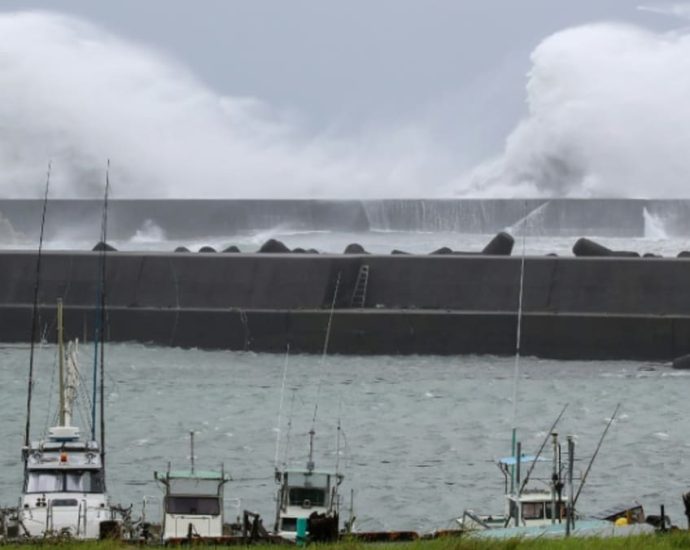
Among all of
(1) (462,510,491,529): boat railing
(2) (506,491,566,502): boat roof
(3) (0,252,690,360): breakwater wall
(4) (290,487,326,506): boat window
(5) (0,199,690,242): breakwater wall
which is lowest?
(1) (462,510,491,529): boat railing

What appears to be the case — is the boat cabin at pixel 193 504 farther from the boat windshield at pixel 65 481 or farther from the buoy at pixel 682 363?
the buoy at pixel 682 363

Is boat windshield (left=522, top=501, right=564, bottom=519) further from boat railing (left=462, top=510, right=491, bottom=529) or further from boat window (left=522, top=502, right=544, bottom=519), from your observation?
boat railing (left=462, top=510, right=491, bottom=529)

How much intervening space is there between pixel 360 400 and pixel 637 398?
11.1 feet

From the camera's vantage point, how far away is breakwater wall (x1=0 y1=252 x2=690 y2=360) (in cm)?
3070

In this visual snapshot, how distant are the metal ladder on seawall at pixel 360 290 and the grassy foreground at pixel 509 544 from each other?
69.4 feet

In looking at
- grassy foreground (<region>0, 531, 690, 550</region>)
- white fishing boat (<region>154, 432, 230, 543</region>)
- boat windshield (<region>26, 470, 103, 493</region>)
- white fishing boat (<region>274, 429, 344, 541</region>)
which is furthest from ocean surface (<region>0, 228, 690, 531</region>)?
grassy foreground (<region>0, 531, 690, 550</region>)

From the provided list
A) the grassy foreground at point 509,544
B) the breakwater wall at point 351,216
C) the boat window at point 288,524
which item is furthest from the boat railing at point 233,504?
the breakwater wall at point 351,216

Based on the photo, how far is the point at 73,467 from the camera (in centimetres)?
1512

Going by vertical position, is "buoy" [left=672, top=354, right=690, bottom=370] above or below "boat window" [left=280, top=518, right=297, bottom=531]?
above

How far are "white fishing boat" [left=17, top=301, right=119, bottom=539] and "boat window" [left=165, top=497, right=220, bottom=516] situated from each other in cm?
43

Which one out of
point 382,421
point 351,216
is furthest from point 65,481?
point 351,216

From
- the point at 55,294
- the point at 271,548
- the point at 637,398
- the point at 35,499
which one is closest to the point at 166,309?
the point at 55,294

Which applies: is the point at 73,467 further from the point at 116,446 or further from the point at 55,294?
the point at 55,294

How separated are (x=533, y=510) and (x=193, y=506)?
2.40 m
